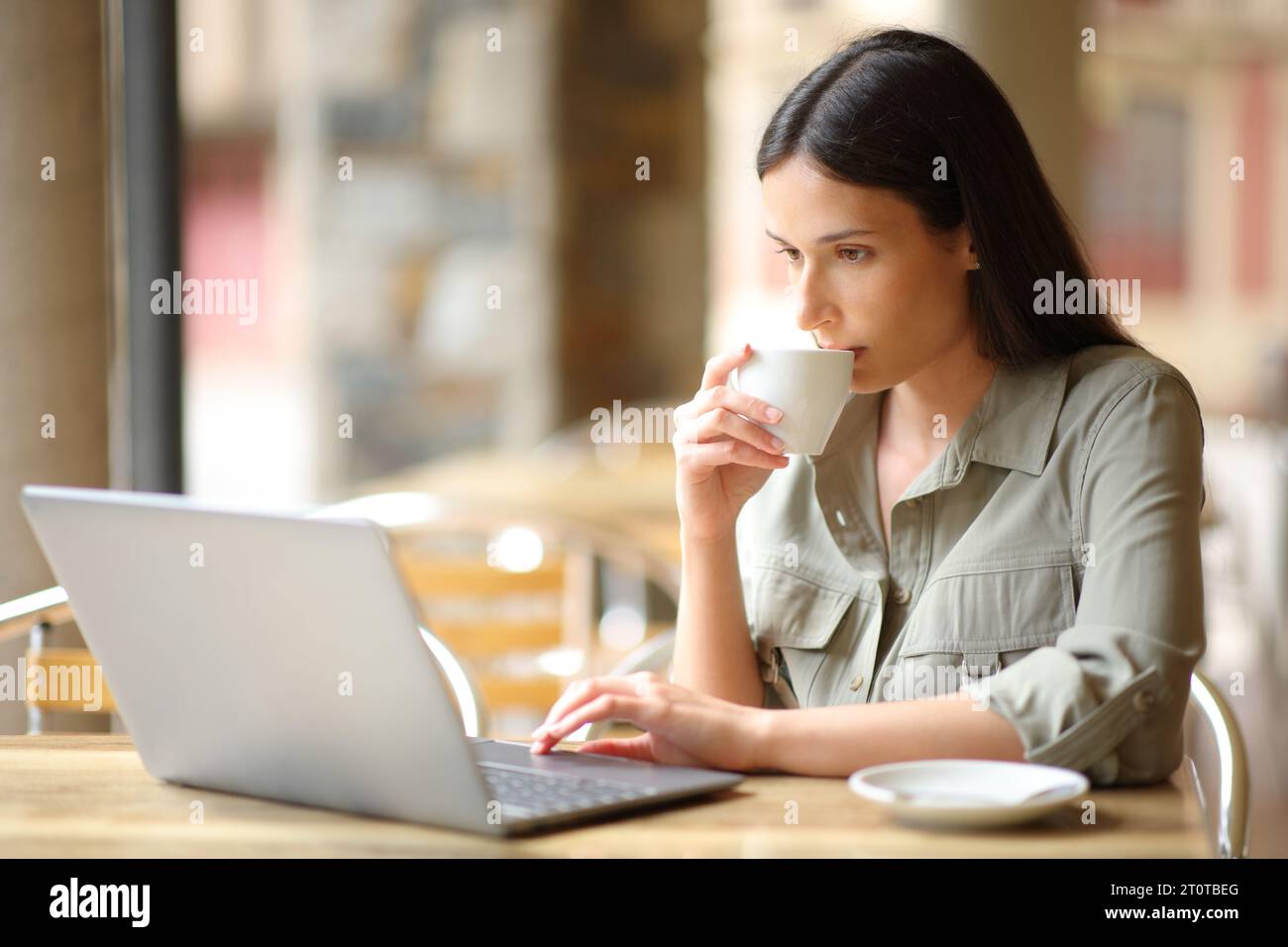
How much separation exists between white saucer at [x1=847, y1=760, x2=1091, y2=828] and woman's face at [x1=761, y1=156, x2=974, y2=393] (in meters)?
0.38

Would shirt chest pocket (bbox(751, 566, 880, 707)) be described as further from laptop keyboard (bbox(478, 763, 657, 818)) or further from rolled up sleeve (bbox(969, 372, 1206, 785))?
laptop keyboard (bbox(478, 763, 657, 818))

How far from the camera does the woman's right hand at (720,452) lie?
4.01 feet

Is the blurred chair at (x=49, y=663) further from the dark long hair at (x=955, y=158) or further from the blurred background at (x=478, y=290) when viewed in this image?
the dark long hair at (x=955, y=158)

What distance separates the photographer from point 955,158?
1319 mm

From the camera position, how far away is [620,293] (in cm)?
449

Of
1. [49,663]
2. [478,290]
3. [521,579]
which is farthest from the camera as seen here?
[478,290]

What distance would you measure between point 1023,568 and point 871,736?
24cm

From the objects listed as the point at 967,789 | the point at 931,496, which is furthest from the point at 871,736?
the point at 931,496

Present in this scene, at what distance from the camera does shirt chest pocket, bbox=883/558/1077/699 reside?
1259 millimetres

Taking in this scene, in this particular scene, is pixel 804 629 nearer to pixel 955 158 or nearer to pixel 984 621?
pixel 984 621

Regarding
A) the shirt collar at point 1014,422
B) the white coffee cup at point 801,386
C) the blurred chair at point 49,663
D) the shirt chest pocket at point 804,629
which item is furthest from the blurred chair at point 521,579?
the white coffee cup at point 801,386

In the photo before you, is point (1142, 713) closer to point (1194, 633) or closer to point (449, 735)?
point (1194, 633)

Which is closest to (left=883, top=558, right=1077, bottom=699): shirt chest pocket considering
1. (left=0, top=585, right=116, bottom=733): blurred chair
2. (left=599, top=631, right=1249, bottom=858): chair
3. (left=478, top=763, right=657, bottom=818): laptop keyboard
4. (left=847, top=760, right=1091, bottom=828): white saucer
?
(left=599, top=631, right=1249, bottom=858): chair

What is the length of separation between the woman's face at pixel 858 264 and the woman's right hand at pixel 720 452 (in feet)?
0.35
